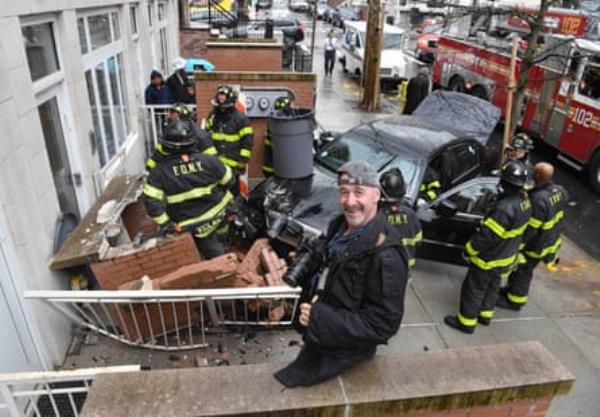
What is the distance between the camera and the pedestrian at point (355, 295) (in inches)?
67.4

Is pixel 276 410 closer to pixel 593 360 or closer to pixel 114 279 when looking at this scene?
pixel 114 279

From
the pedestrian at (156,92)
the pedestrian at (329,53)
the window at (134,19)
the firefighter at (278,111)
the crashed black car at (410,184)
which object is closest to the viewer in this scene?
the crashed black car at (410,184)

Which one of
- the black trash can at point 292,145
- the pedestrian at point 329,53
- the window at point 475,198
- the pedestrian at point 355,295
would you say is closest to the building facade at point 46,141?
the black trash can at point 292,145

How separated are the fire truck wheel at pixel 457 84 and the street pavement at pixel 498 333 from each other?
847cm

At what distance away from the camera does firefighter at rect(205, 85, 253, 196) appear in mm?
5727

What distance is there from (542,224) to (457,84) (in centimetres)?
1092

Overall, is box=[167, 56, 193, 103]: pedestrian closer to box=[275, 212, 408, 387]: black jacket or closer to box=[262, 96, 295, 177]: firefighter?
box=[262, 96, 295, 177]: firefighter

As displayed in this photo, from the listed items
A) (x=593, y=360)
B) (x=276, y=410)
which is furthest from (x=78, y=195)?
(x=593, y=360)

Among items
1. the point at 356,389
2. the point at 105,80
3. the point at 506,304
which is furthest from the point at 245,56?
the point at 356,389

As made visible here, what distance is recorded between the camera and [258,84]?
23.1 ft

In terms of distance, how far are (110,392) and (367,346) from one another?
1.13 meters

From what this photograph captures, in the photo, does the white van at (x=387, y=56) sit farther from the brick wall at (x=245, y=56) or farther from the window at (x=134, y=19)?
the window at (x=134, y=19)

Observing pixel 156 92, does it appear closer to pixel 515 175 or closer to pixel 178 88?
pixel 178 88

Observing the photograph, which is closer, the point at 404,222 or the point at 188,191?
the point at 404,222
